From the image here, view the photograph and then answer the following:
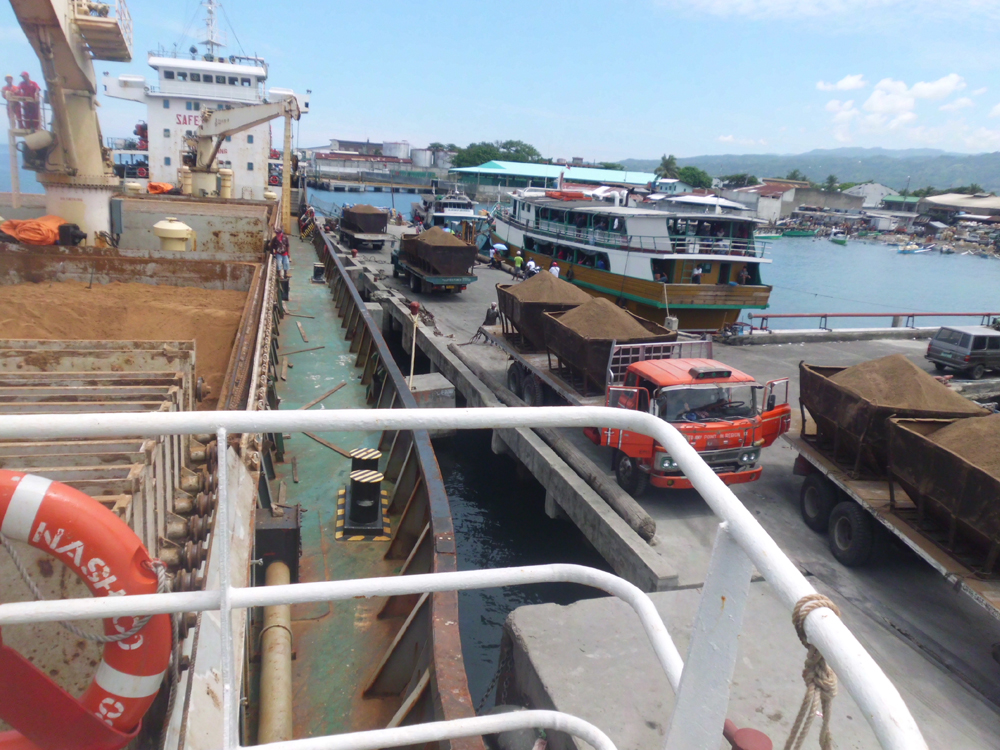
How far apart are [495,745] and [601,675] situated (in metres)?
1.10

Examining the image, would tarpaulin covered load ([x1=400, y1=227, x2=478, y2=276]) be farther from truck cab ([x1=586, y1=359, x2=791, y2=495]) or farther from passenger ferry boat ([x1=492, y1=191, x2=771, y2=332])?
truck cab ([x1=586, y1=359, x2=791, y2=495])

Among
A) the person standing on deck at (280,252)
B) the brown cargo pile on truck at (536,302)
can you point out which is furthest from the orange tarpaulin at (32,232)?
the brown cargo pile on truck at (536,302)

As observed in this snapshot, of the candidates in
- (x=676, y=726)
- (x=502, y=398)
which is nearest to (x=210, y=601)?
(x=676, y=726)

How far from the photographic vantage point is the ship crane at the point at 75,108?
13508 mm

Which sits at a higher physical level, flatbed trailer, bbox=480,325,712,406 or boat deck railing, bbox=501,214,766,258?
boat deck railing, bbox=501,214,766,258

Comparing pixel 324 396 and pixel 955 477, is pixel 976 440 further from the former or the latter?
pixel 324 396

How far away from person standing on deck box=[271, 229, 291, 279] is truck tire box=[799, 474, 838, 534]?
47.9 feet

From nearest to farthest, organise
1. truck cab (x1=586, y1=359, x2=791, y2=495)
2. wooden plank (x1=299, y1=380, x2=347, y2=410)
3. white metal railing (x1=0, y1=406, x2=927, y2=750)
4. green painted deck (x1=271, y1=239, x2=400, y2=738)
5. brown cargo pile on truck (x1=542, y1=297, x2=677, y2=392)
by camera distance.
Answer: white metal railing (x1=0, y1=406, x2=927, y2=750)
green painted deck (x1=271, y1=239, x2=400, y2=738)
truck cab (x1=586, y1=359, x2=791, y2=495)
brown cargo pile on truck (x1=542, y1=297, x2=677, y2=392)
wooden plank (x1=299, y1=380, x2=347, y2=410)

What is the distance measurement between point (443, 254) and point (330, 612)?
16.5 metres

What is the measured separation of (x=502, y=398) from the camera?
1330cm

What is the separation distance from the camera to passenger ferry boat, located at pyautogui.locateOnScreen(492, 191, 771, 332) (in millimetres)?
22125

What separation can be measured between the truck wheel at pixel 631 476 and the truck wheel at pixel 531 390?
2.91 metres

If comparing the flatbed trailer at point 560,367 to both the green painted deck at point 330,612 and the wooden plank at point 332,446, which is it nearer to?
the green painted deck at point 330,612

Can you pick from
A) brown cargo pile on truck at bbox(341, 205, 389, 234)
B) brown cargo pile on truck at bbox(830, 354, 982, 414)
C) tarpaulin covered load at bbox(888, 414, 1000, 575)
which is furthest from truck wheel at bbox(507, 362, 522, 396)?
brown cargo pile on truck at bbox(341, 205, 389, 234)
